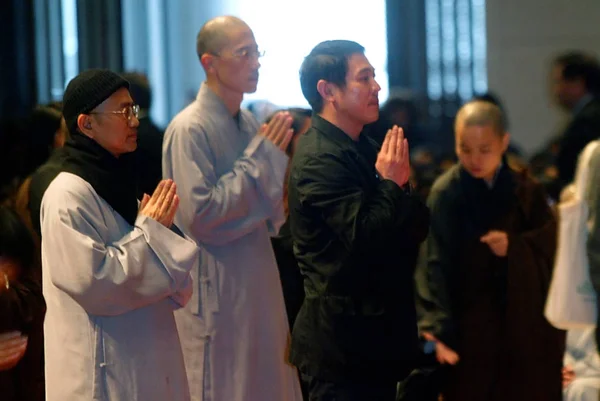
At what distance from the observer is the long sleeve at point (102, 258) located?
3.05 metres

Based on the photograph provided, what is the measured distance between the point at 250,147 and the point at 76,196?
1.09m

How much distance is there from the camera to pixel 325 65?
11.8ft

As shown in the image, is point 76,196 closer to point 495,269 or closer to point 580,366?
point 495,269

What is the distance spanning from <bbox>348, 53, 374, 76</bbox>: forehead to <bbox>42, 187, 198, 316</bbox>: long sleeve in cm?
79

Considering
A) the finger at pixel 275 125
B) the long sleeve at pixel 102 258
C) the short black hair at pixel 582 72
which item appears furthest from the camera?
the short black hair at pixel 582 72

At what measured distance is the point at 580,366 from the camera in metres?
4.88

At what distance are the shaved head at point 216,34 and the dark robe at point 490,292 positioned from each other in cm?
122

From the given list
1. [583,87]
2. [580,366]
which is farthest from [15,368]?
[583,87]

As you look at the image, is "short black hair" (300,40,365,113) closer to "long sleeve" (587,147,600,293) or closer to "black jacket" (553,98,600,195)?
"long sleeve" (587,147,600,293)

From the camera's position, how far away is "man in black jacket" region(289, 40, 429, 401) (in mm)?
3354

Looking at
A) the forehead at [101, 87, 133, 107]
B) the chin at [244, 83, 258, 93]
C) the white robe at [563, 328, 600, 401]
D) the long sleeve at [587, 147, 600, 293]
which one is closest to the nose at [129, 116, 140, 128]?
the forehead at [101, 87, 133, 107]

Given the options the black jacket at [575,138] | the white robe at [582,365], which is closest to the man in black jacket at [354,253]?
the white robe at [582,365]

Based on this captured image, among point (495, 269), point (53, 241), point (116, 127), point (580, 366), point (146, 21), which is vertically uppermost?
point (146, 21)

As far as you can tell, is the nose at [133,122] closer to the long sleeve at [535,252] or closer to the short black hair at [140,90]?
the short black hair at [140,90]
